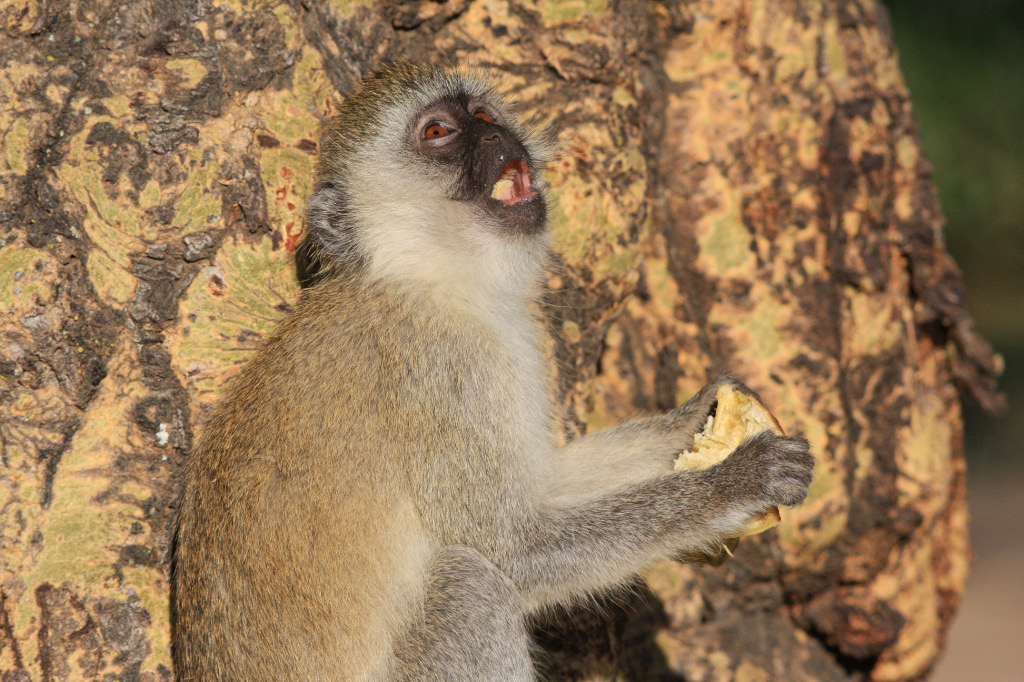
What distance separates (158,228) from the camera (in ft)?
9.53

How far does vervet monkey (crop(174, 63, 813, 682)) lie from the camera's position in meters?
2.67

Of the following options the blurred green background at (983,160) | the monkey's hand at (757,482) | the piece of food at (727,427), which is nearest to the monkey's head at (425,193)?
the piece of food at (727,427)

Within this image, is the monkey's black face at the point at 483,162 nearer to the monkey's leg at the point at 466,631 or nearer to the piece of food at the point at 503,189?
the piece of food at the point at 503,189

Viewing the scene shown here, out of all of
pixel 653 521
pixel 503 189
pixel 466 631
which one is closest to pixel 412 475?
pixel 466 631

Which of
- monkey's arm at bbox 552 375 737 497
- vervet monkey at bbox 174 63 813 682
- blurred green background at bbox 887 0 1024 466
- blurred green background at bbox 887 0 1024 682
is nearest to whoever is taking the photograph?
vervet monkey at bbox 174 63 813 682

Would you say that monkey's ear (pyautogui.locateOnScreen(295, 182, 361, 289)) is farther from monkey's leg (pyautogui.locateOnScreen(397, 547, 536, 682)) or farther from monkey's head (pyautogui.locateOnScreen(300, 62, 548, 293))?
monkey's leg (pyautogui.locateOnScreen(397, 547, 536, 682))

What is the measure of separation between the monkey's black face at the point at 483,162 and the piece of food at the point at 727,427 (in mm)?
902

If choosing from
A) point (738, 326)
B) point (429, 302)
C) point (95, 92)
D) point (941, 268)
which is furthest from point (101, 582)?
point (941, 268)

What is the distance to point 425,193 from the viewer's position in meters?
3.12

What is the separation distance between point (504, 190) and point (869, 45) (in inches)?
80.5

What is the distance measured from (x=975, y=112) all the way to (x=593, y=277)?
8.30 meters

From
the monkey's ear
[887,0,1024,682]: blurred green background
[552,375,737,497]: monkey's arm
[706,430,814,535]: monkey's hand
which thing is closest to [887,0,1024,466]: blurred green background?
[887,0,1024,682]: blurred green background

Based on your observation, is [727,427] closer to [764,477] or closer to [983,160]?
[764,477]

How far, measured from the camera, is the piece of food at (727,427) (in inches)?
121
